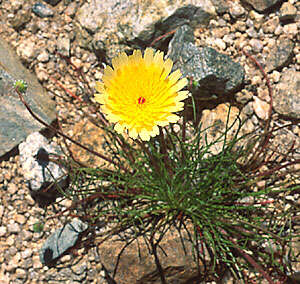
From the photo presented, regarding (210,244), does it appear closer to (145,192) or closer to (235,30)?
(145,192)

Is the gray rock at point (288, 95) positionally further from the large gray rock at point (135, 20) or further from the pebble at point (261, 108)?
the large gray rock at point (135, 20)

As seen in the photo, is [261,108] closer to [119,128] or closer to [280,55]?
[280,55]

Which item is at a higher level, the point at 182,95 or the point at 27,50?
the point at 27,50

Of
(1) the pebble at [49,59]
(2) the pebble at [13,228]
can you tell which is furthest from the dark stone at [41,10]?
(2) the pebble at [13,228]

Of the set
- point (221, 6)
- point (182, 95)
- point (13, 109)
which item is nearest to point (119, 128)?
point (182, 95)

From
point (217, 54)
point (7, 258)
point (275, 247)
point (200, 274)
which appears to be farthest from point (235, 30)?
point (7, 258)

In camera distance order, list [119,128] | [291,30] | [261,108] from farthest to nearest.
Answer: [291,30], [261,108], [119,128]

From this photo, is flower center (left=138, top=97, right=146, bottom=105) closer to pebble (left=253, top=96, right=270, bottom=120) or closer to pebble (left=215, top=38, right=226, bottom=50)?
pebble (left=253, top=96, right=270, bottom=120)
